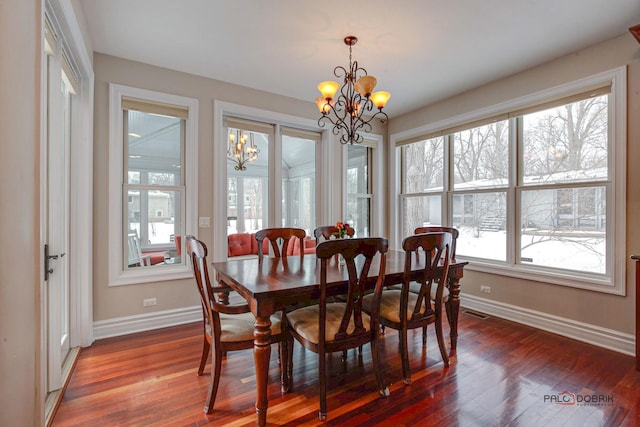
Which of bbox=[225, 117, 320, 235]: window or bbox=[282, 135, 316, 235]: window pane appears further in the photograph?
bbox=[282, 135, 316, 235]: window pane

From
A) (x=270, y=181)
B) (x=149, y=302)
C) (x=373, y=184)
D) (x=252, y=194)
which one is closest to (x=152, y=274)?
(x=149, y=302)

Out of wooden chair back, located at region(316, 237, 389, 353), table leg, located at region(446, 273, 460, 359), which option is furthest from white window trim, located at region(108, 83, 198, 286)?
table leg, located at region(446, 273, 460, 359)

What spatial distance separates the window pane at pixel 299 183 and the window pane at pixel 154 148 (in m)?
1.35

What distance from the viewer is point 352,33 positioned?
8.52ft

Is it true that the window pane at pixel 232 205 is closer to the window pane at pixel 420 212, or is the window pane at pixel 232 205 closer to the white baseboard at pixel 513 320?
the white baseboard at pixel 513 320

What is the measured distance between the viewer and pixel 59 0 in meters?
1.74

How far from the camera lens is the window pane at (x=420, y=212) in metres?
4.33

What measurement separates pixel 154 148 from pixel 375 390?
3139 millimetres

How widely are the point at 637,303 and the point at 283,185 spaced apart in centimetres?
359

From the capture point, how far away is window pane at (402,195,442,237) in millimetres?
4332

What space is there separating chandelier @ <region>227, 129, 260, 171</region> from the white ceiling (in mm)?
684

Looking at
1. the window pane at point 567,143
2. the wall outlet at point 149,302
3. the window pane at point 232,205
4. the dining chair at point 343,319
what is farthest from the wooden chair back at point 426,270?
the wall outlet at point 149,302

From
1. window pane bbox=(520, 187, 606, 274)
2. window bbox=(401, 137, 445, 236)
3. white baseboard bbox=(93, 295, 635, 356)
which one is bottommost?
white baseboard bbox=(93, 295, 635, 356)

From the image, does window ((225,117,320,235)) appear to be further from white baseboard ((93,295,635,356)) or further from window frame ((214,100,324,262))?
white baseboard ((93,295,635,356))
